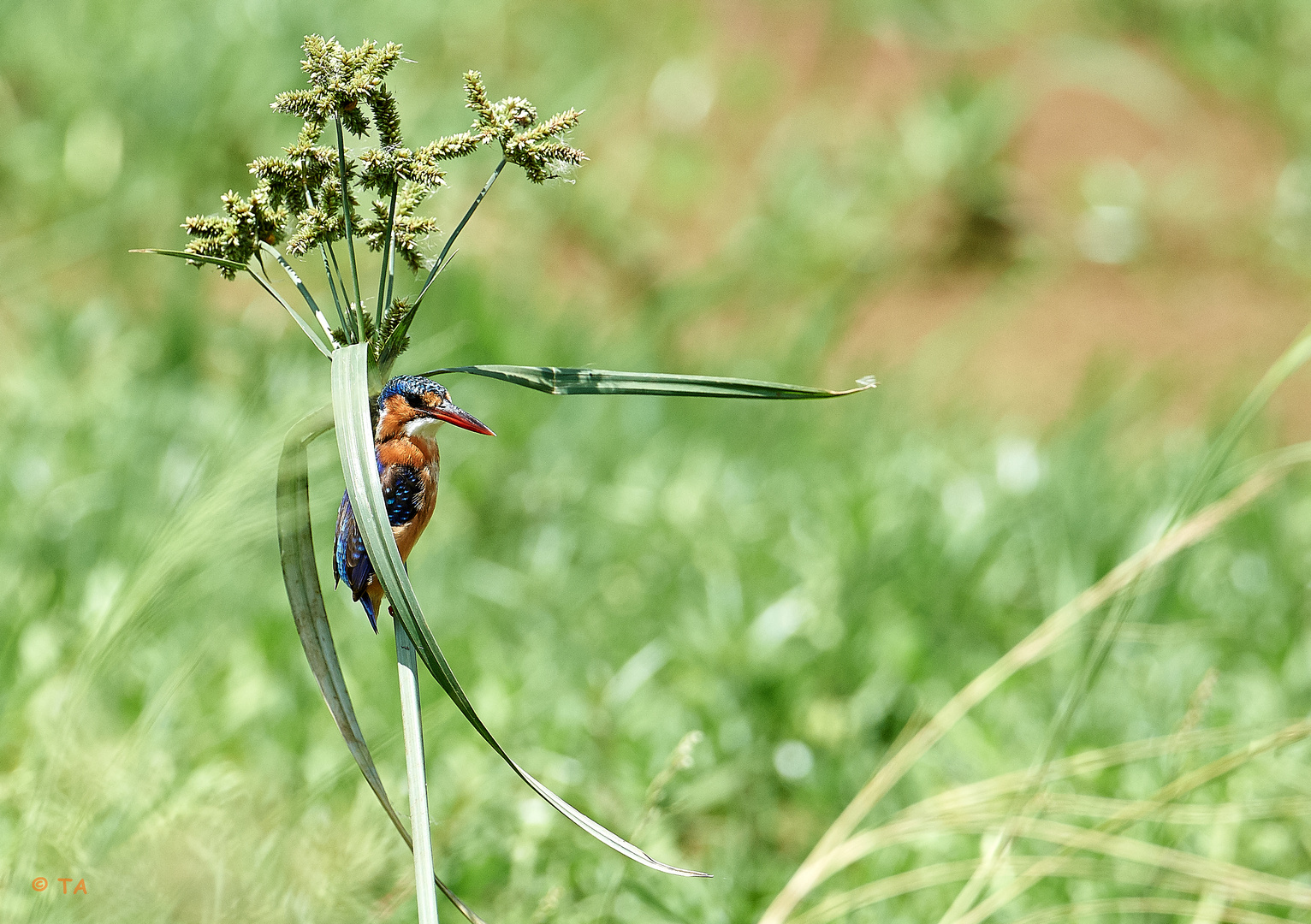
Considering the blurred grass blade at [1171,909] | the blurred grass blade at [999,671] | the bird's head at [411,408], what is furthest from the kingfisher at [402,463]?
the blurred grass blade at [1171,909]

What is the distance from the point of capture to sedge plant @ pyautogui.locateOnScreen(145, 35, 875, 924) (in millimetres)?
434

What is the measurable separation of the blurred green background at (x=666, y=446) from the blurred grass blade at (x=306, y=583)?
0.34ft

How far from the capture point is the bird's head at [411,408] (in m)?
0.47

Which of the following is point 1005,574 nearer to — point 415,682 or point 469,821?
point 469,821

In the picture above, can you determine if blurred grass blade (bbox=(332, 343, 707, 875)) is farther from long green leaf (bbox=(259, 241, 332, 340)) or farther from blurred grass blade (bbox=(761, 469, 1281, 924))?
blurred grass blade (bbox=(761, 469, 1281, 924))

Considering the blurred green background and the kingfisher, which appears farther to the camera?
the blurred green background

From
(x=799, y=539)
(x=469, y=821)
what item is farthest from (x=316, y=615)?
(x=799, y=539)

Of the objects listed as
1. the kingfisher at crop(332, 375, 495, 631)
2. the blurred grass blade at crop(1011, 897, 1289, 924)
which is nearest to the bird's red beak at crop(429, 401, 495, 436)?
the kingfisher at crop(332, 375, 495, 631)

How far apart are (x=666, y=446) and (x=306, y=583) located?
1.87 m

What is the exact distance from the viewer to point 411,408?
1.56 ft

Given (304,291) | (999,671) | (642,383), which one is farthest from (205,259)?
(999,671)

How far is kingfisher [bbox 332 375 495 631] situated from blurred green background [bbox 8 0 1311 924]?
10 centimetres

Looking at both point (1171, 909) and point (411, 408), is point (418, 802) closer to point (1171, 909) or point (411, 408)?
point (411, 408)

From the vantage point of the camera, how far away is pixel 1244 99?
14.0ft
